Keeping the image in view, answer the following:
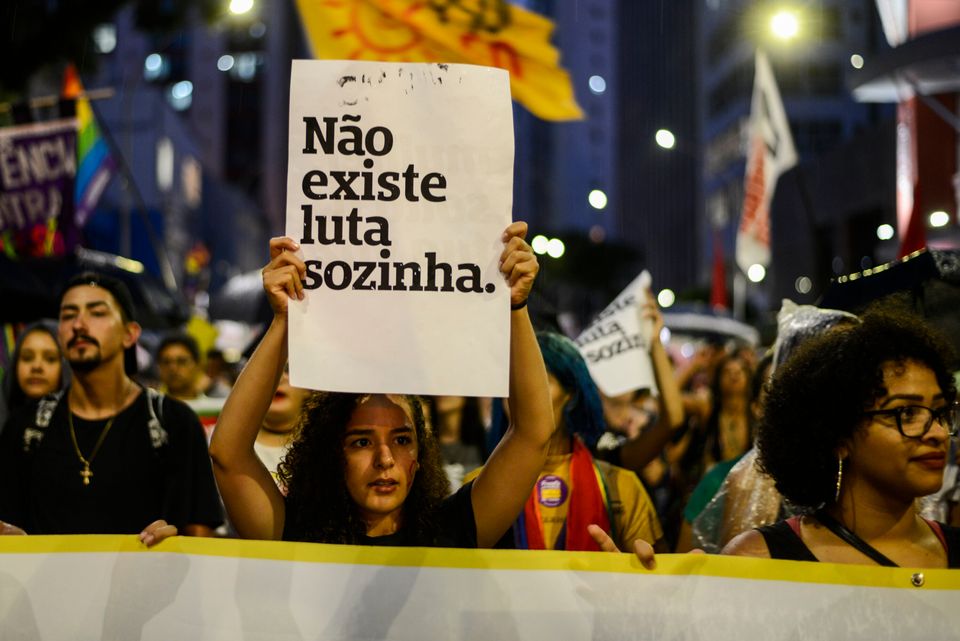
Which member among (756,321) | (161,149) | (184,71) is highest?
(184,71)

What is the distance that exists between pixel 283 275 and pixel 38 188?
272 inches

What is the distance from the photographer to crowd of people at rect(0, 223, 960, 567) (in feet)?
9.52

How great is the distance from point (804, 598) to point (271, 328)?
1375 millimetres

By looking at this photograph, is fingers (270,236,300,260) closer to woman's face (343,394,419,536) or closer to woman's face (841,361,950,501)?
woman's face (343,394,419,536)

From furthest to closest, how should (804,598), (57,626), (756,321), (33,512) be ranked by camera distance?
(756,321) → (33,512) → (57,626) → (804,598)

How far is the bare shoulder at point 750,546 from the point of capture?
114 inches

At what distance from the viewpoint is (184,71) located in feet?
305

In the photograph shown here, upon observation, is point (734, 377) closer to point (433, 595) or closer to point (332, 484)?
point (332, 484)

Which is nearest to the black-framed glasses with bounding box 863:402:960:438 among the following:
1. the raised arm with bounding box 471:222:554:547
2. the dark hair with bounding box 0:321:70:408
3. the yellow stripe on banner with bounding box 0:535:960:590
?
the yellow stripe on banner with bounding box 0:535:960:590

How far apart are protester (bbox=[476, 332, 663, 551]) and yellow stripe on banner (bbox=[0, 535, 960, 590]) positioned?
30.9 inches

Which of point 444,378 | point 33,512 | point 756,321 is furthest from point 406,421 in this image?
point 756,321

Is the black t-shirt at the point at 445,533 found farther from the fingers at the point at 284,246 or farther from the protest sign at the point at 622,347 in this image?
the protest sign at the point at 622,347

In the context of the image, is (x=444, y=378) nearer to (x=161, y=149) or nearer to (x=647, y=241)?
(x=161, y=149)

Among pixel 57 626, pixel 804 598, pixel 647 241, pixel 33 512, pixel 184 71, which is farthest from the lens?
pixel 647 241
